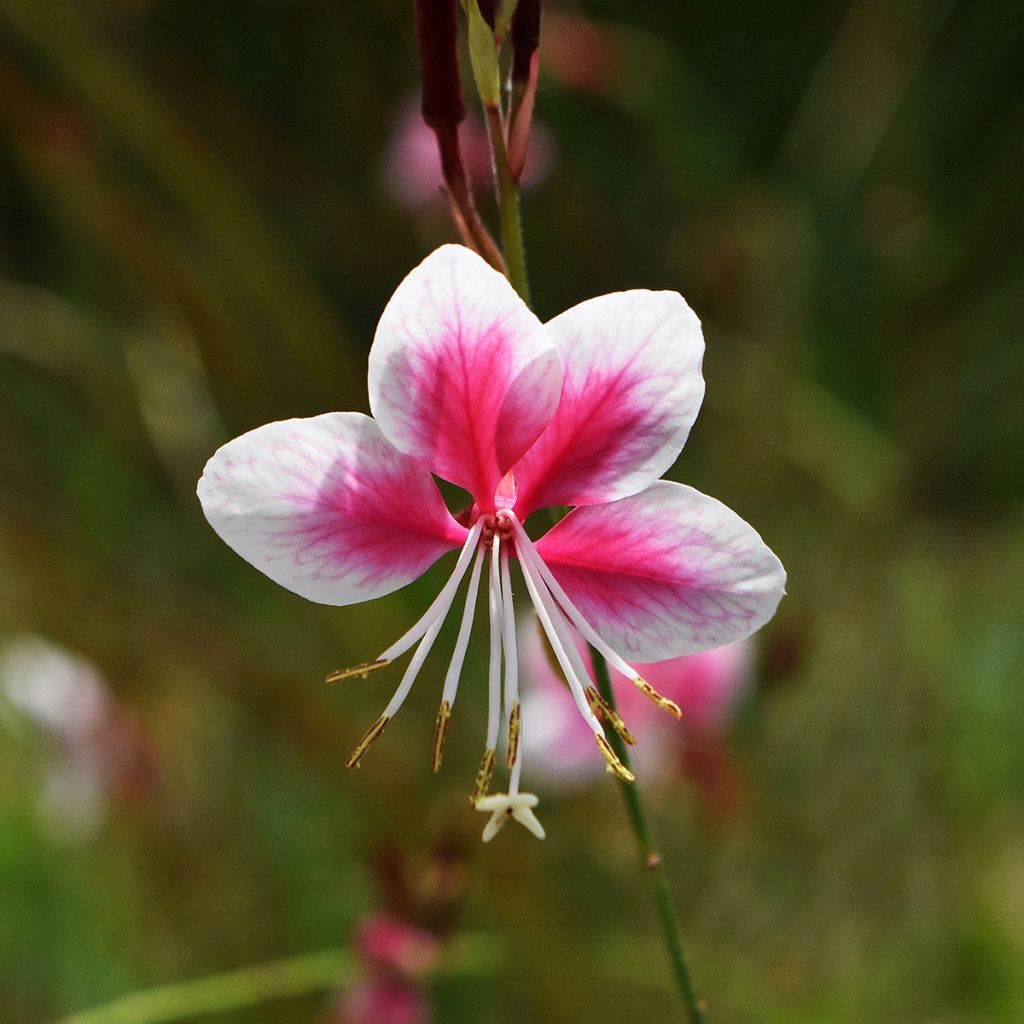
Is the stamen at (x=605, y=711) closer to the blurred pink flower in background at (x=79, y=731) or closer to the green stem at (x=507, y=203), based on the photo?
the green stem at (x=507, y=203)

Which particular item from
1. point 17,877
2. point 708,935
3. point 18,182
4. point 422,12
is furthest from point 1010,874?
point 18,182

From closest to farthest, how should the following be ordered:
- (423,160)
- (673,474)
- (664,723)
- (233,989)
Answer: (233,989) < (664,723) < (423,160) < (673,474)

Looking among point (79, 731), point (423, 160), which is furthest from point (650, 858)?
point (423, 160)

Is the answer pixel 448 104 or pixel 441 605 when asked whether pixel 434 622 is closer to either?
pixel 441 605

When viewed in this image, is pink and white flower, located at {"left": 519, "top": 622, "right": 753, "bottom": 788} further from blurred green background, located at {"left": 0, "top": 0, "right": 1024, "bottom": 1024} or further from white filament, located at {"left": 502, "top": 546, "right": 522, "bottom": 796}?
white filament, located at {"left": 502, "top": 546, "right": 522, "bottom": 796}

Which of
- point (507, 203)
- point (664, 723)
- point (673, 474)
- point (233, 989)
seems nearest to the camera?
point (507, 203)

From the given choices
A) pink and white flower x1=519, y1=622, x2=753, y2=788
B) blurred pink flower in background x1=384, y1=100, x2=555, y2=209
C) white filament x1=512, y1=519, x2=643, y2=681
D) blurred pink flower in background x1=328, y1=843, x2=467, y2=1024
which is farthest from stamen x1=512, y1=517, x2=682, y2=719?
blurred pink flower in background x1=384, y1=100, x2=555, y2=209

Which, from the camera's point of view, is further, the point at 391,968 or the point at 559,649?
the point at 391,968
